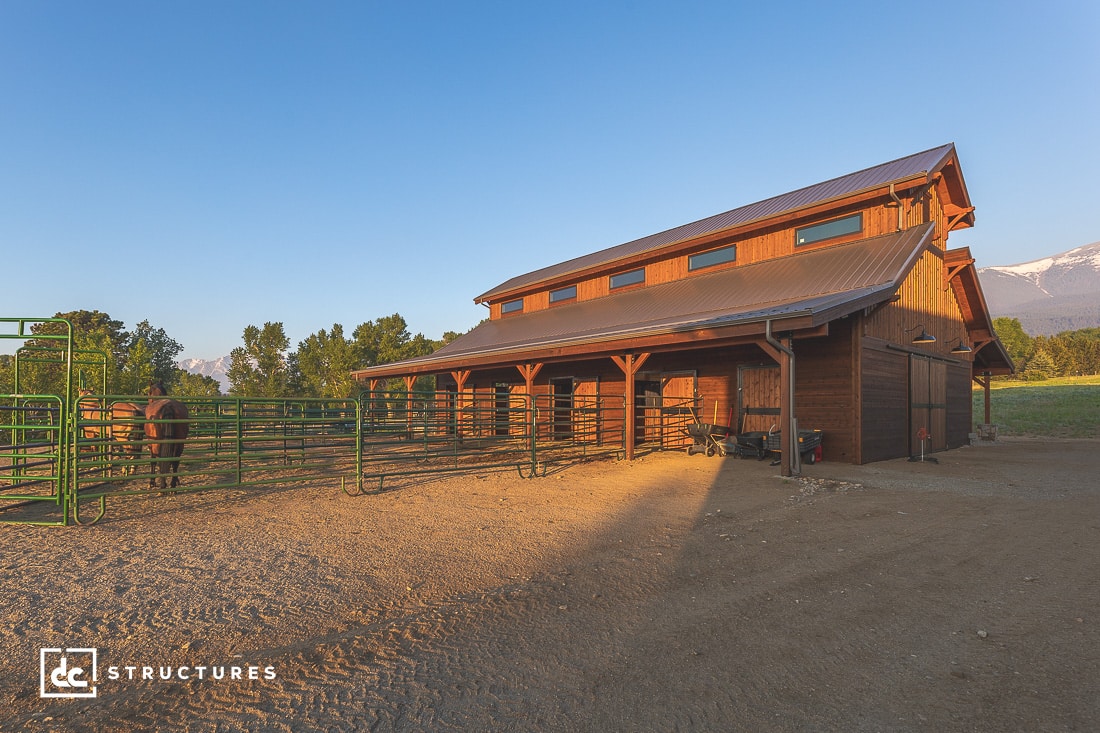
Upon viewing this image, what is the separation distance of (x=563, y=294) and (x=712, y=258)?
23.6 ft

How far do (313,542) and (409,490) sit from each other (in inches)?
124

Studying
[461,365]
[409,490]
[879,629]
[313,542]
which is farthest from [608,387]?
[879,629]

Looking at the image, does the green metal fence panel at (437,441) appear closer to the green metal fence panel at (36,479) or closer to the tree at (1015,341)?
the green metal fence panel at (36,479)

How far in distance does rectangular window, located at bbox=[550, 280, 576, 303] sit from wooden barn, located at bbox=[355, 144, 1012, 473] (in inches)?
79.0

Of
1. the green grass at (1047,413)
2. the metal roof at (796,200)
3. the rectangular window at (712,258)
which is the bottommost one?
the green grass at (1047,413)

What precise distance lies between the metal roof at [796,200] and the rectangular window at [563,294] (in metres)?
0.70

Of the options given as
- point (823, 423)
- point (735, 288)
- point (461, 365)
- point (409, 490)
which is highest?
point (735, 288)

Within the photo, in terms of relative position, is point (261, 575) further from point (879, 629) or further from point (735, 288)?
point (735, 288)

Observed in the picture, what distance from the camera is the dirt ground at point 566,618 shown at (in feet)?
8.72

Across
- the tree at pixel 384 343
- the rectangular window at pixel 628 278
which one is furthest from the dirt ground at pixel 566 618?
the tree at pixel 384 343

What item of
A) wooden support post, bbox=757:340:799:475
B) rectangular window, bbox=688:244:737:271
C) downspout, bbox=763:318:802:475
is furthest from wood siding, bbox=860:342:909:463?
rectangular window, bbox=688:244:737:271

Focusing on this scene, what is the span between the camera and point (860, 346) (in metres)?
11.5

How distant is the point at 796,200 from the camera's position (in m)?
17.2

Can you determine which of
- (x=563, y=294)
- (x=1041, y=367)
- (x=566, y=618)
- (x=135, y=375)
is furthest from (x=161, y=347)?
(x=1041, y=367)
